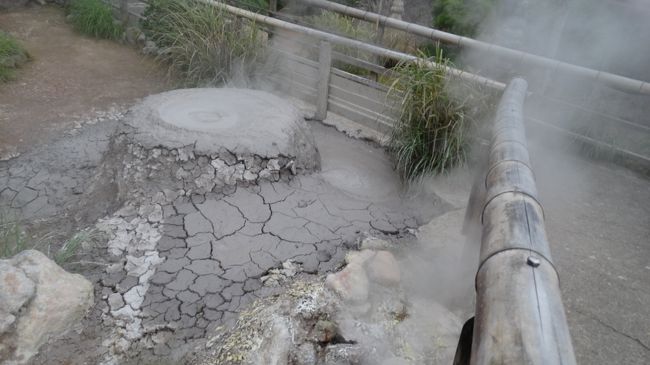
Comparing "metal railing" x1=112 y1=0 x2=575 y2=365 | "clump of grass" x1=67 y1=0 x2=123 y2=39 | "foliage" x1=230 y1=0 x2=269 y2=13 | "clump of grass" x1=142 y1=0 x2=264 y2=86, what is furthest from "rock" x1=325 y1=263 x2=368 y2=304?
"clump of grass" x1=67 y1=0 x2=123 y2=39

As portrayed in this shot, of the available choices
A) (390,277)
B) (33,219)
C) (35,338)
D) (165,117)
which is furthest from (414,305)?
(33,219)

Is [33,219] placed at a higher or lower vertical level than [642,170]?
lower

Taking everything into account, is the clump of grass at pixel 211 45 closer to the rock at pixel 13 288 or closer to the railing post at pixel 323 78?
the railing post at pixel 323 78

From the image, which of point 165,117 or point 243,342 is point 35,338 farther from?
point 165,117

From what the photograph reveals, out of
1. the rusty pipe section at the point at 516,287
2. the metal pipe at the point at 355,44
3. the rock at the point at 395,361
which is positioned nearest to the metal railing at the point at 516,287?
the rusty pipe section at the point at 516,287


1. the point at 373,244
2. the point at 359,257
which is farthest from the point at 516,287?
the point at 373,244

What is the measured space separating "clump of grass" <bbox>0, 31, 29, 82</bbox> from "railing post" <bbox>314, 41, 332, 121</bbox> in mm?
3439

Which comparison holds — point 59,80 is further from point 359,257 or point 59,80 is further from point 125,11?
point 359,257

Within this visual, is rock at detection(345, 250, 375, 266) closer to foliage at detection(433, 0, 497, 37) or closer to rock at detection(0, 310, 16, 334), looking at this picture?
rock at detection(0, 310, 16, 334)

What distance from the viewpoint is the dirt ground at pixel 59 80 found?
4.29m

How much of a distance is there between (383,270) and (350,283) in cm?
23

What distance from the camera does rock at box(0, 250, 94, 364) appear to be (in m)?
2.07

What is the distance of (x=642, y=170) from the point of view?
3762 mm

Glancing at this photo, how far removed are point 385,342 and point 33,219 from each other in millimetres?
2560
